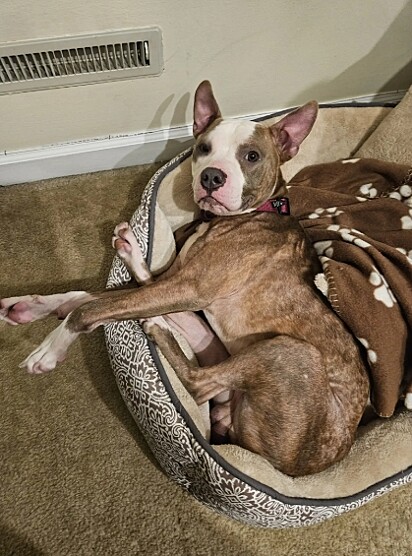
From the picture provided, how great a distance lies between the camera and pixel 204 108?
7.03ft

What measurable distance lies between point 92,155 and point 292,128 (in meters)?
1.04

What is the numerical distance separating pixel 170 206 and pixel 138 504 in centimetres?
111

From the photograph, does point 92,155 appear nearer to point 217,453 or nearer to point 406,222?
point 406,222

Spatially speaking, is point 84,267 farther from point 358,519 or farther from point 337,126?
point 358,519

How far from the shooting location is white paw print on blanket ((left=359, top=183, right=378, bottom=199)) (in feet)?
8.20

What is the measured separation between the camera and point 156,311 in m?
1.92

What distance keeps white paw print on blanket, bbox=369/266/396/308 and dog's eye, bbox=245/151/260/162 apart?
544 mm

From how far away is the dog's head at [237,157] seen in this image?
1920mm

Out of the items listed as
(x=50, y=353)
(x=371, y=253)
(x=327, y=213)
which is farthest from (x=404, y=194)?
(x=50, y=353)

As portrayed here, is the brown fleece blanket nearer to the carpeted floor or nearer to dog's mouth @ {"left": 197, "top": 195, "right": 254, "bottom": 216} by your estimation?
dog's mouth @ {"left": 197, "top": 195, "right": 254, "bottom": 216}

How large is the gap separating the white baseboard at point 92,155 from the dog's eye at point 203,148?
0.76m

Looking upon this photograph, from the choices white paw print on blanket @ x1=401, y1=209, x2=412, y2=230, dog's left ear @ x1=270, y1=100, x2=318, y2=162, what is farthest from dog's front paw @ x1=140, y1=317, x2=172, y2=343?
white paw print on blanket @ x1=401, y1=209, x2=412, y2=230

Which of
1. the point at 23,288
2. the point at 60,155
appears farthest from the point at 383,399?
the point at 60,155

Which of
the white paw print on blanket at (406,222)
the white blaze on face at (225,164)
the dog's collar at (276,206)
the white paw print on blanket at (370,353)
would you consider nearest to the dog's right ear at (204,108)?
the white blaze on face at (225,164)
